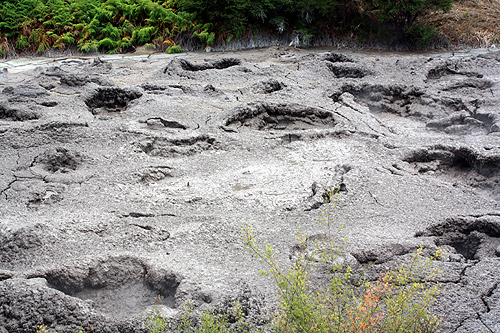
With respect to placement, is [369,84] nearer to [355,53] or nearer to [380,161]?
[380,161]

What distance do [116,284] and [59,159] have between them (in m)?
1.81

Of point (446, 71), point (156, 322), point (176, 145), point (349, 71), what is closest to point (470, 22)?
point (446, 71)

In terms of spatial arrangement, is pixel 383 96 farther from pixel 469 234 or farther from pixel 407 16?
pixel 407 16

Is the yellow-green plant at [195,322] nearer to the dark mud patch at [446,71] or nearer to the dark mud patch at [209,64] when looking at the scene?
the dark mud patch at [209,64]

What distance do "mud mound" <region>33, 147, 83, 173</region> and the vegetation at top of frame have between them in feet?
18.1

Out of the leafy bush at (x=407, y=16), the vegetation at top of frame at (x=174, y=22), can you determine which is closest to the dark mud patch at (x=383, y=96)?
the leafy bush at (x=407, y=16)

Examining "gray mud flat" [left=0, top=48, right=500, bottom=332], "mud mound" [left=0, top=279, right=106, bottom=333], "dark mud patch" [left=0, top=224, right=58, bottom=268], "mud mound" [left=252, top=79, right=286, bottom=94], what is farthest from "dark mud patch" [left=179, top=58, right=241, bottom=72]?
"mud mound" [left=0, top=279, right=106, bottom=333]

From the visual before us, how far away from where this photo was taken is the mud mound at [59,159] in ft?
11.7

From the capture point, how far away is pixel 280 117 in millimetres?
4812

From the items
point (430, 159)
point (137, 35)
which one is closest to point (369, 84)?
point (430, 159)

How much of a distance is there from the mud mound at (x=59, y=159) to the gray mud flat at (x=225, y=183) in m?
0.02

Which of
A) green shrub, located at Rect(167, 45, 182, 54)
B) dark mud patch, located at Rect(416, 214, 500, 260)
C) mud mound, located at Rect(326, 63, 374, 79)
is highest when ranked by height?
mud mound, located at Rect(326, 63, 374, 79)

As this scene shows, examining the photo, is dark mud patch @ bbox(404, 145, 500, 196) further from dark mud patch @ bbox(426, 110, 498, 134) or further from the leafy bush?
the leafy bush

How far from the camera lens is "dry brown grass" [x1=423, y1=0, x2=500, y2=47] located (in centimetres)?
857
